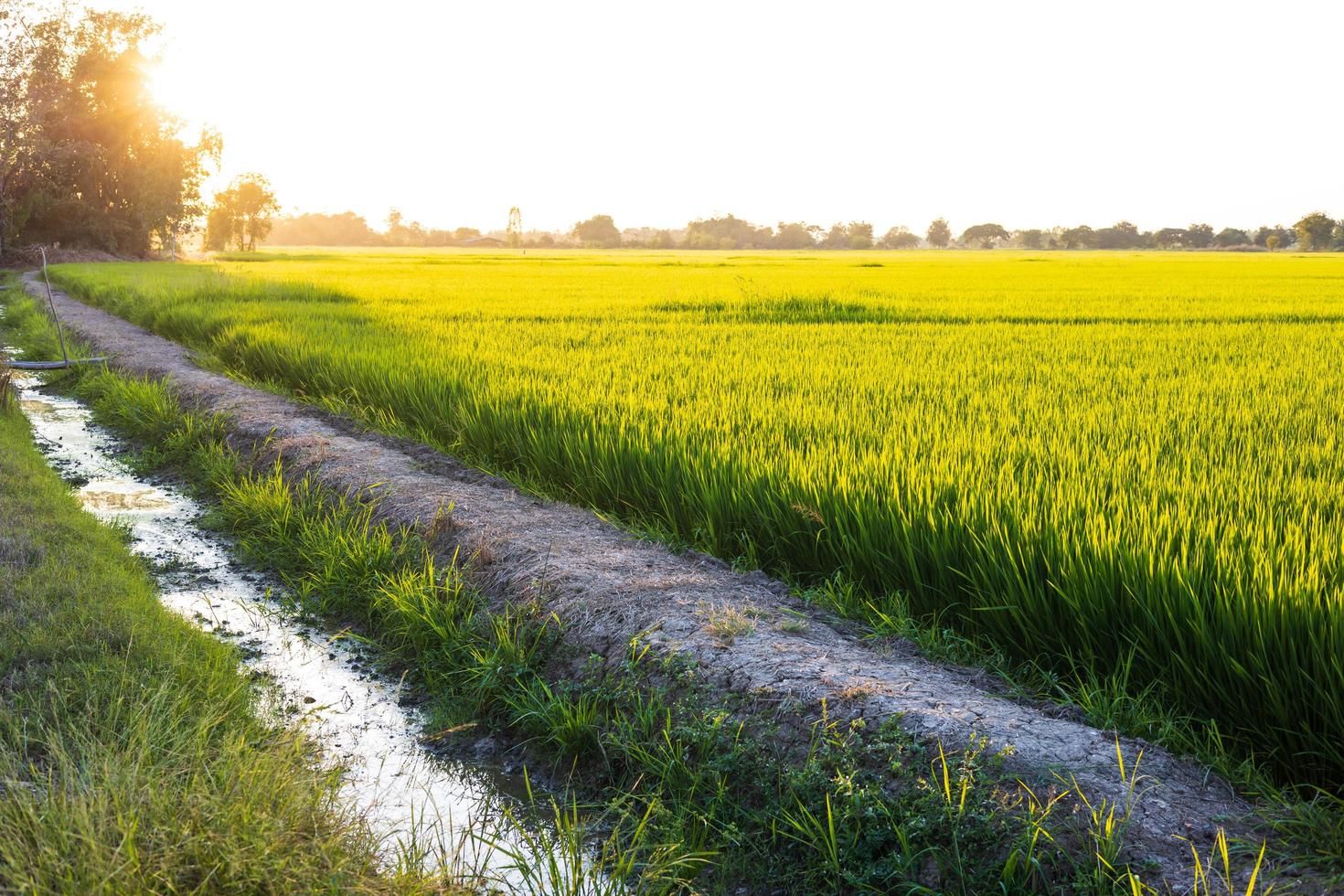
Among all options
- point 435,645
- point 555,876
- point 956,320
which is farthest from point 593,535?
point 956,320

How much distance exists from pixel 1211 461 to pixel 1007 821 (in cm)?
244

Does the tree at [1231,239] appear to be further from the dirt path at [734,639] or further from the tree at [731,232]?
the dirt path at [734,639]

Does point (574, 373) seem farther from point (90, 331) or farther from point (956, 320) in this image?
point (90, 331)

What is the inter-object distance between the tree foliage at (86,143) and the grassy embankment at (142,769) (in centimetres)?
3820

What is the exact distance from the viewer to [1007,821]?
6.99 ft

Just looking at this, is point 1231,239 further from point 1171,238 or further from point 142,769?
point 142,769

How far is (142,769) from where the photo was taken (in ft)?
7.25

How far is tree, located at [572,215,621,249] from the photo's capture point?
10498 cm

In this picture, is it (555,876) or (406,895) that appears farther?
(555,876)

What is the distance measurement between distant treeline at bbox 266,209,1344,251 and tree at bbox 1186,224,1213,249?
9cm

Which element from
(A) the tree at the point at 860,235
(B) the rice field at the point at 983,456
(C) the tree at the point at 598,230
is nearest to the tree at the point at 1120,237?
(A) the tree at the point at 860,235

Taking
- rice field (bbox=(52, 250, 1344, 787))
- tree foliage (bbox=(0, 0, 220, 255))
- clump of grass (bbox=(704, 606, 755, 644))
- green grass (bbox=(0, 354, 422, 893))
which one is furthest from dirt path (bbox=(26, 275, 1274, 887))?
tree foliage (bbox=(0, 0, 220, 255))

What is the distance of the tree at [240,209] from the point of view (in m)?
66.9

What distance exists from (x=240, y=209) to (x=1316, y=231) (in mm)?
92967
